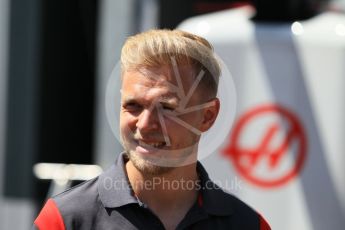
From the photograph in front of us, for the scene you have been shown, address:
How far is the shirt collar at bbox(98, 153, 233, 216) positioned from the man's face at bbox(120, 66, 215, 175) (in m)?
0.07

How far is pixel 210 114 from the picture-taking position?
5.39 feet

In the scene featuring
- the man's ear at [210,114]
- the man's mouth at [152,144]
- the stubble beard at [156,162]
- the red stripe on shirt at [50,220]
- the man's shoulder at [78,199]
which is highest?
the man's ear at [210,114]

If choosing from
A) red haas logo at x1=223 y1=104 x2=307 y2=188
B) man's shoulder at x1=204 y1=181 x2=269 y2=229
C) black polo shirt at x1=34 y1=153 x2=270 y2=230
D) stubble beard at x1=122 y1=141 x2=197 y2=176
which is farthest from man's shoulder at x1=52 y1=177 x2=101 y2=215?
red haas logo at x1=223 y1=104 x2=307 y2=188

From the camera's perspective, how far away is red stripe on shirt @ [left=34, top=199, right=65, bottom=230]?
1.54m

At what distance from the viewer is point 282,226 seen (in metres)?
2.78

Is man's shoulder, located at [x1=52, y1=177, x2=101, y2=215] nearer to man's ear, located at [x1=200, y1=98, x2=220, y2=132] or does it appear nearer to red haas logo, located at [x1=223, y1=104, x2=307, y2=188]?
man's ear, located at [x1=200, y1=98, x2=220, y2=132]

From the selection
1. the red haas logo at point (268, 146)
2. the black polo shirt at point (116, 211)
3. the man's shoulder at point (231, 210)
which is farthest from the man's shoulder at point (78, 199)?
the red haas logo at point (268, 146)

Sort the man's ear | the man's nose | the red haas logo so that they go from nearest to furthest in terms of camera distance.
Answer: the man's nose < the man's ear < the red haas logo

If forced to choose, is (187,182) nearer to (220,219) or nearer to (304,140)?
(220,219)

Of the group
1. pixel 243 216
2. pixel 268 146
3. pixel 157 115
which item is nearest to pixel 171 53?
pixel 157 115

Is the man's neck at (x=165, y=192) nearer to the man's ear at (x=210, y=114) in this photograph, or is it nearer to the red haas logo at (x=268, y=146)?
the man's ear at (x=210, y=114)

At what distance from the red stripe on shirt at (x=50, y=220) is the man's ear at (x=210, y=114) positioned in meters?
0.34

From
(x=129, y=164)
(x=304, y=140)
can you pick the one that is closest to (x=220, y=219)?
(x=129, y=164)

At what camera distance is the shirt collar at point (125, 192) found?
1600 mm
